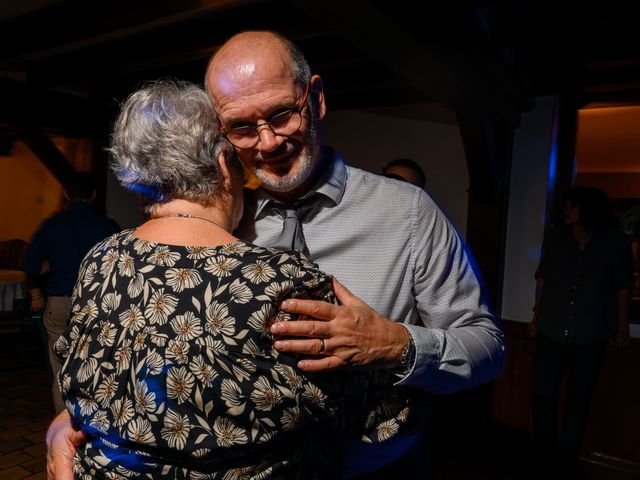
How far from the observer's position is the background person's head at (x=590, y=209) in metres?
3.17

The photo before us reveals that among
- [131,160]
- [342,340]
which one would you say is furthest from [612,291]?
[131,160]

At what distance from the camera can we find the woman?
2.40 ft

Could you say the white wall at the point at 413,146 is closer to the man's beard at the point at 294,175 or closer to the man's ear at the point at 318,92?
the man's ear at the point at 318,92

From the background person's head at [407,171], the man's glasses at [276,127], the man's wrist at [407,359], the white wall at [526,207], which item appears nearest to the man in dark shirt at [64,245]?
the background person's head at [407,171]

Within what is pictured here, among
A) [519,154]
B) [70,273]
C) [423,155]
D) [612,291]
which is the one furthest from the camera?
[423,155]

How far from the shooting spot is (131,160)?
0.93m

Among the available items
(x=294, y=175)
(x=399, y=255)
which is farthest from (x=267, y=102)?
(x=399, y=255)

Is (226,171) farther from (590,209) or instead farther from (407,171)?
(590,209)

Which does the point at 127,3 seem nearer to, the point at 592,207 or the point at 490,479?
the point at 592,207

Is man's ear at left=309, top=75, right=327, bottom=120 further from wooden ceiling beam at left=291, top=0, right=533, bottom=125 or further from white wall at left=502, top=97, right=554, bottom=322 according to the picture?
white wall at left=502, top=97, right=554, bottom=322

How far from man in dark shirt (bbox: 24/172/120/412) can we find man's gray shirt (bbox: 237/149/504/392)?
2.63m

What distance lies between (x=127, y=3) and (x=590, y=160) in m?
4.74

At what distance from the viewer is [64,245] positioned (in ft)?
11.0

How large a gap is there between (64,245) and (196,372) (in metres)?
3.07
